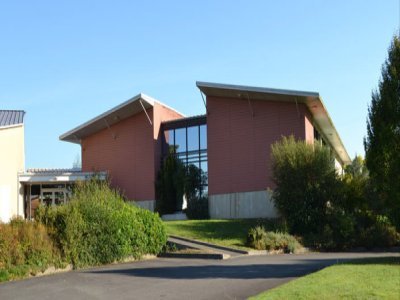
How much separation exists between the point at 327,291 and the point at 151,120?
2713 cm

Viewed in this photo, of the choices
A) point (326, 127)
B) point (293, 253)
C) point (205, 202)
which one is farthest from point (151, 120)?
point (293, 253)

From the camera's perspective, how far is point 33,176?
115 feet

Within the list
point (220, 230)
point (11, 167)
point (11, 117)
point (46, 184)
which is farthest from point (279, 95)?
point (11, 117)

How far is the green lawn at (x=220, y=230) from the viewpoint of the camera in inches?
928

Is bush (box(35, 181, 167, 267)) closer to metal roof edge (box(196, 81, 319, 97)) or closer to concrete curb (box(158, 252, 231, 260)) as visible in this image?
concrete curb (box(158, 252, 231, 260))

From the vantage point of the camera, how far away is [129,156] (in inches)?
1431

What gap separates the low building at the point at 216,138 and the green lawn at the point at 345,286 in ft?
55.4

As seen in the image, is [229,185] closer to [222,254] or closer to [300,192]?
[300,192]

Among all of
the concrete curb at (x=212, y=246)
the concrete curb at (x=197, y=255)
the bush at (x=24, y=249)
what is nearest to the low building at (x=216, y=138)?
the concrete curb at (x=212, y=246)

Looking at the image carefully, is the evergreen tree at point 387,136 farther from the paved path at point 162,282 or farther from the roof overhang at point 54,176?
the roof overhang at point 54,176

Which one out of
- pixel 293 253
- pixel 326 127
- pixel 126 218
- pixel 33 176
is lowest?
pixel 293 253

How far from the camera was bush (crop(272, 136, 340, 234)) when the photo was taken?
25.6m

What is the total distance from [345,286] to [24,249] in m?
9.83

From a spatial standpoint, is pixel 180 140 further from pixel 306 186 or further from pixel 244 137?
pixel 306 186
